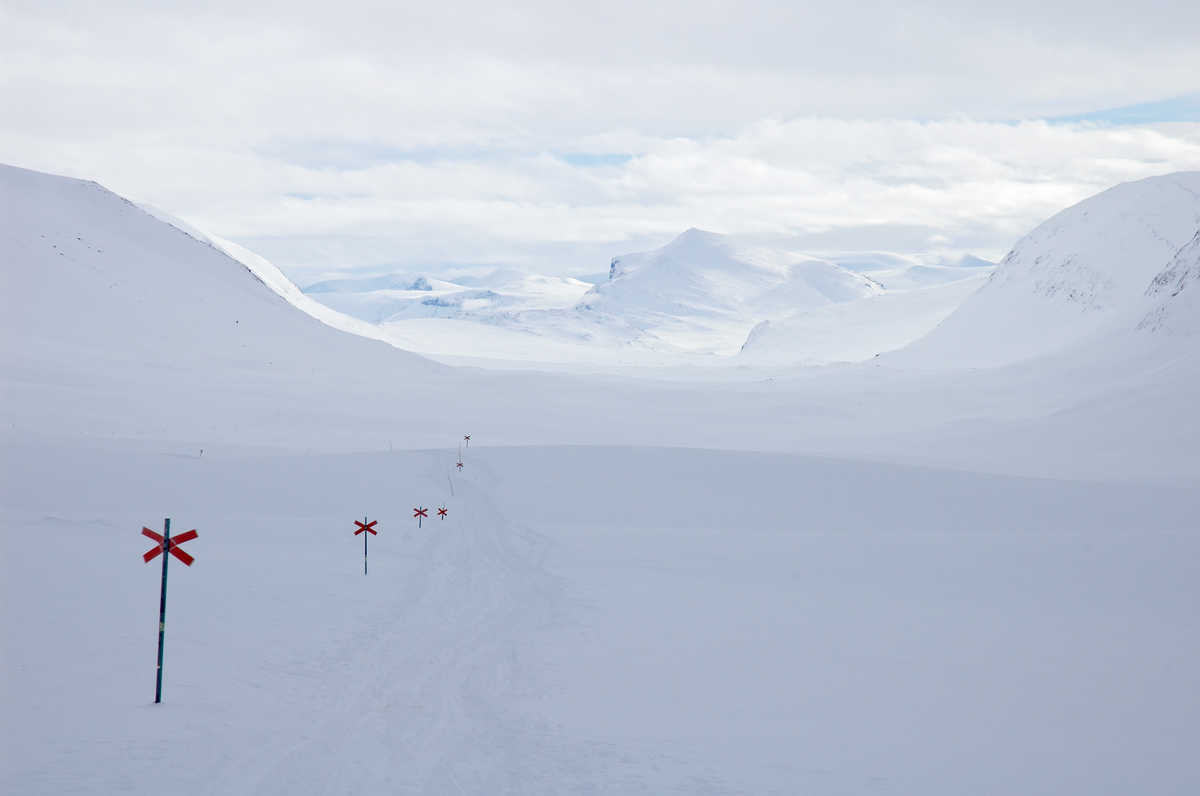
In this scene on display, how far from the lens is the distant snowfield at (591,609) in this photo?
11734 millimetres

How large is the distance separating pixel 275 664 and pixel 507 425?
46328 mm

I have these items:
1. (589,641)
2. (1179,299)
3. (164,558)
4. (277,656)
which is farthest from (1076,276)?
(164,558)

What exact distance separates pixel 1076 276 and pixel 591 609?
159 m

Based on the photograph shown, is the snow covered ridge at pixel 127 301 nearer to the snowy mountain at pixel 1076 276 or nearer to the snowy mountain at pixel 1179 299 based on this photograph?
the snowy mountain at pixel 1179 299

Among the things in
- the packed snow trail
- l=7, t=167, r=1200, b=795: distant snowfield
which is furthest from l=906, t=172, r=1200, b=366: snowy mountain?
the packed snow trail

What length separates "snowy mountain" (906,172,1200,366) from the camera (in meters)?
148

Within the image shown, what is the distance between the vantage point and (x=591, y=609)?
64.6ft

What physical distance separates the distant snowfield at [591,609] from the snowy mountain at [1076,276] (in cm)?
10149

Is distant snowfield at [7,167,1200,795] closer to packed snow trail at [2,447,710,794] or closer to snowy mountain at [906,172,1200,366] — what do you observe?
packed snow trail at [2,447,710,794]

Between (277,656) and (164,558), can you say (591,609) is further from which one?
(164,558)

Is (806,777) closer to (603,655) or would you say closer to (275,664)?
(603,655)

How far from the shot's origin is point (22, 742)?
10.9 m

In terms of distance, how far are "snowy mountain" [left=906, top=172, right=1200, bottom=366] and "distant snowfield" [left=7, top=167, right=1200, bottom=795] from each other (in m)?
101

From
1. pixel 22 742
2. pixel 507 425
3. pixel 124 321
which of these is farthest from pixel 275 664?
pixel 124 321
